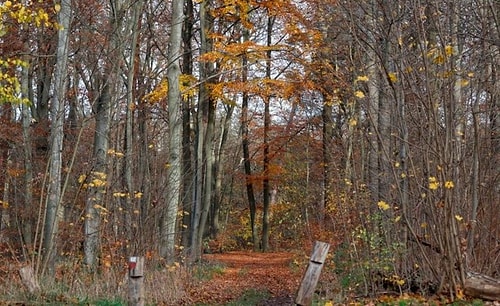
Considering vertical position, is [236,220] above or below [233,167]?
below

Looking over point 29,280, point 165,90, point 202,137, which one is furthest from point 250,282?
point 29,280

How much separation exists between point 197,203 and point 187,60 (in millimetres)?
4631

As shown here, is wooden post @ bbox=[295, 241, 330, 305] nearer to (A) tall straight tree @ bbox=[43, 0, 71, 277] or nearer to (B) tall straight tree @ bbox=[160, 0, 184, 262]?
(A) tall straight tree @ bbox=[43, 0, 71, 277]

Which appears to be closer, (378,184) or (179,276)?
(378,184)

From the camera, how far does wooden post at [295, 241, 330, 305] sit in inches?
211

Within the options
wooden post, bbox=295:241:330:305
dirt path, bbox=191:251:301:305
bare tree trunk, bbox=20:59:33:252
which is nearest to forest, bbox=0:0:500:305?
bare tree trunk, bbox=20:59:33:252

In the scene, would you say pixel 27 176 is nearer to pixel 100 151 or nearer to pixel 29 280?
pixel 100 151

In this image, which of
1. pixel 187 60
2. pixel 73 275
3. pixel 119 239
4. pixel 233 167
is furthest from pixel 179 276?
pixel 233 167

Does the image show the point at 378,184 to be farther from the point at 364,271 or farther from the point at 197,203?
the point at 197,203

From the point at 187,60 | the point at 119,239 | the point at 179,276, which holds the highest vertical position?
the point at 187,60

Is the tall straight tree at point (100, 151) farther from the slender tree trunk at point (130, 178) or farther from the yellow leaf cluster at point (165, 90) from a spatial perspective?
the yellow leaf cluster at point (165, 90)

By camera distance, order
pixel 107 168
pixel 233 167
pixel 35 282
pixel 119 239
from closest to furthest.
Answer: pixel 35 282, pixel 119 239, pixel 107 168, pixel 233 167

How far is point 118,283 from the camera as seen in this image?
30.5 ft

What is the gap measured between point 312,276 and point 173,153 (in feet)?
25.8
